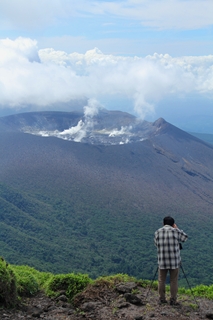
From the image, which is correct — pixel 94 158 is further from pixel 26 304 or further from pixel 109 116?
pixel 26 304

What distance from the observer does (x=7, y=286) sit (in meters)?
7.41

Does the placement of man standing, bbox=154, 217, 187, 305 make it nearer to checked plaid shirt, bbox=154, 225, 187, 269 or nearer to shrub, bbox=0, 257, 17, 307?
checked plaid shirt, bbox=154, 225, 187, 269

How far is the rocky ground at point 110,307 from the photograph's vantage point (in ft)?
24.7

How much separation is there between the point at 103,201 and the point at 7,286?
69.4m

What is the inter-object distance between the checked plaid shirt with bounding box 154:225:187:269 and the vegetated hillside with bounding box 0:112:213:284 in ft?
117

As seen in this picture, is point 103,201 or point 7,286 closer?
point 7,286

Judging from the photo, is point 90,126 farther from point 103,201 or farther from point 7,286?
point 7,286

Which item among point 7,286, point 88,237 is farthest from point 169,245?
point 88,237

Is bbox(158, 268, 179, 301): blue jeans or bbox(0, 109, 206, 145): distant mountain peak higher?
bbox(0, 109, 206, 145): distant mountain peak

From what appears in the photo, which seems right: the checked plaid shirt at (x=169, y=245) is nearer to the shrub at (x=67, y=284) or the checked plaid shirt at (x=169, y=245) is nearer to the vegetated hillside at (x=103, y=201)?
the shrub at (x=67, y=284)

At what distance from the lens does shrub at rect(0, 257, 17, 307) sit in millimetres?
7359

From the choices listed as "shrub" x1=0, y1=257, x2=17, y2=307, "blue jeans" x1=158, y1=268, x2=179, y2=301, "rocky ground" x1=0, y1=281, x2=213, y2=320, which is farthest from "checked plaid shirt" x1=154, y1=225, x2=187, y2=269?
"shrub" x1=0, y1=257, x2=17, y2=307

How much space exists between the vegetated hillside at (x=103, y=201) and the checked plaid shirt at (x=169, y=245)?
3568 centimetres

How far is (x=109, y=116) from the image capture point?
124 metres
